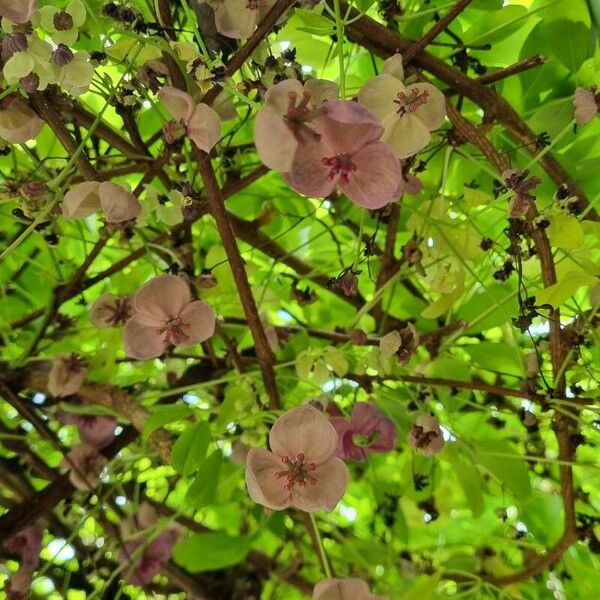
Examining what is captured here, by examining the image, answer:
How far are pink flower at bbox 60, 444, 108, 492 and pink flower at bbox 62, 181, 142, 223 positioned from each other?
1.20 ft

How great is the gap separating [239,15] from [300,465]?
0.26 metres

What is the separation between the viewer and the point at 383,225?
76cm

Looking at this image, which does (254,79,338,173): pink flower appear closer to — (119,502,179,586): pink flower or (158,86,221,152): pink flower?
(158,86,221,152): pink flower

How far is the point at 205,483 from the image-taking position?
58 centimetres

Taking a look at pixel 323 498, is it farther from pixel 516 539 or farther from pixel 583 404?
pixel 516 539

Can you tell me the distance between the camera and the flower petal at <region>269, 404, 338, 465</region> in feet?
1.54

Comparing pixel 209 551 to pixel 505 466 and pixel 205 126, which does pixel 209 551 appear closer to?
pixel 505 466

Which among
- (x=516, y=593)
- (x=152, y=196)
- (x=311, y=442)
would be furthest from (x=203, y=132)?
(x=516, y=593)

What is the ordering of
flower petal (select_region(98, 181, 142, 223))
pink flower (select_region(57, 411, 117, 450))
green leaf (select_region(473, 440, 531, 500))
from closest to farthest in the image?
flower petal (select_region(98, 181, 142, 223)) < green leaf (select_region(473, 440, 531, 500)) < pink flower (select_region(57, 411, 117, 450))

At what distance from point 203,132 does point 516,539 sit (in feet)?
1.62

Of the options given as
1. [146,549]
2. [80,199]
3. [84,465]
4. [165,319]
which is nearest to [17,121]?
[80,199]

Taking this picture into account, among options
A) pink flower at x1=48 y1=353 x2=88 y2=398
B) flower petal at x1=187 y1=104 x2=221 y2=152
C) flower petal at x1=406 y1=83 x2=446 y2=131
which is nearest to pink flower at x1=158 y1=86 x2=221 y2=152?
flower petal at x1=187 y1=104 x2=221 y2=152

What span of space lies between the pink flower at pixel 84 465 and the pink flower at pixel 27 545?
81 mm

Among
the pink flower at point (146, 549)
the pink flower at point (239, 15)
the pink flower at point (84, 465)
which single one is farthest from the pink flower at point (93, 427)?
the pink flower at point (239, 15)
